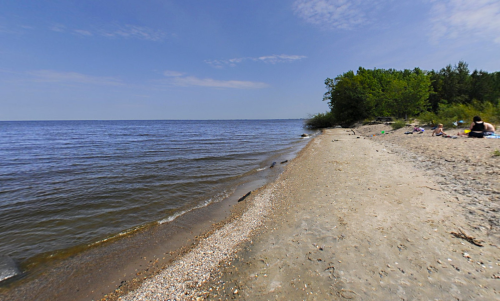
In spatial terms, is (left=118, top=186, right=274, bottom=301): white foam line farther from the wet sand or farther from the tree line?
the tree line

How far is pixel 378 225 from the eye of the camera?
4.96m

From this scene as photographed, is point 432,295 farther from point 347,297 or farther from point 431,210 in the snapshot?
point 431,210

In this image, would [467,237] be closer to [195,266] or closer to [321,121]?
[195,266]

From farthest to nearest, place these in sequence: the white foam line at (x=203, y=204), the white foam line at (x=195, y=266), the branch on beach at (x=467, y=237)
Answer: the white foam line at (x=203, y=204) < the branch on beach at (x=467, y=237) < the white foam line at (x=195, y=266)

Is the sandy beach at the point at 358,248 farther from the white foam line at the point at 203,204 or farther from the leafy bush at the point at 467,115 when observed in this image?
the leafy bush at the point at 467,115

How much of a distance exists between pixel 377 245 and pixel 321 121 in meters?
61.0

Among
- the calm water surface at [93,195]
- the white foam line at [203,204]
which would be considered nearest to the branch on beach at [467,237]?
the white foam line at [203,204]

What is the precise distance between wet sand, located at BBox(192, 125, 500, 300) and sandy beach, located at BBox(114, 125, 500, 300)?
0.05ft

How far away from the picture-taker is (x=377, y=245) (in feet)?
13.9

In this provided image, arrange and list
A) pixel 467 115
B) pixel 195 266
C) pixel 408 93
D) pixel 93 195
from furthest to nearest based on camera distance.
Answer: pixel 408 93
pixel 467 115
pixel 93 195
pixel 195 266

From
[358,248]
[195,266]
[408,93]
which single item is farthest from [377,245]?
[408,93]

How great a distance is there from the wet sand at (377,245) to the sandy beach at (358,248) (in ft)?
0.05

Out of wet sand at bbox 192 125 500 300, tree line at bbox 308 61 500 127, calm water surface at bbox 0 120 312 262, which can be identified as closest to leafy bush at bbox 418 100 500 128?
tree line at bbox 308 61 500 127

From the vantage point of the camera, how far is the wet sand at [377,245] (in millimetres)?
3262
